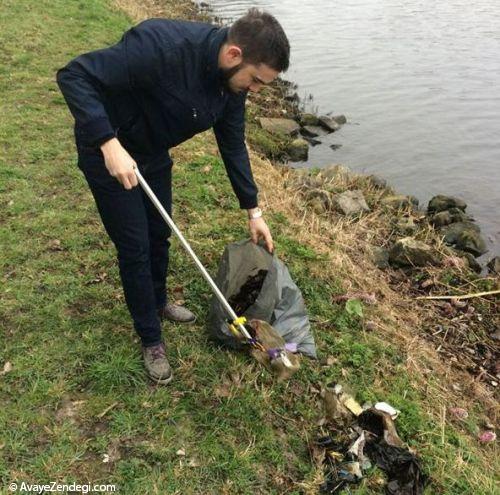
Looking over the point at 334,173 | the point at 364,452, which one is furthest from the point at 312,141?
the point at 364,452

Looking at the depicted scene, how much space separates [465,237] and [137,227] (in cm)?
652

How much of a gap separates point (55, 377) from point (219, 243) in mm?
2236

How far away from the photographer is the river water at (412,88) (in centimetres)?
1074

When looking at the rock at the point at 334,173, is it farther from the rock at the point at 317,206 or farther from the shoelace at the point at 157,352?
the shoelace at the point at 157,352

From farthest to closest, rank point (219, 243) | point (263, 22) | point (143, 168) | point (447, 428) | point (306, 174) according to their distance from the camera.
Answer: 1. point (306, 174)
2. point (219, 243)
3. point (447, 428)
4. point (143, 168)
5. point (263, 22)

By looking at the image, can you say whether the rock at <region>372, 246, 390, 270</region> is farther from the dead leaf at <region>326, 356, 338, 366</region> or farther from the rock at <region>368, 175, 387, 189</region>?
the dead leaf at <region>326, 356, 338, 366</region>

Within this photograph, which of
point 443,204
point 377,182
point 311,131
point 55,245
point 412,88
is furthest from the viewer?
point 412,88

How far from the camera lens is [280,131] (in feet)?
39.6

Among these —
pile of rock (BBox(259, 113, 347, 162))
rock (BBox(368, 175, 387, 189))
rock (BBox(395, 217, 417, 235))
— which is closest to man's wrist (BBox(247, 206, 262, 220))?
rock (BBox(395, 217, 417, 235))

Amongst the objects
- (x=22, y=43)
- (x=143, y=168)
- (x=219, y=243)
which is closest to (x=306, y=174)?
(x=219, y=243)

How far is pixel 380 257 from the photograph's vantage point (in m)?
7.00

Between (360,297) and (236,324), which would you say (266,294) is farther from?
(360,297)

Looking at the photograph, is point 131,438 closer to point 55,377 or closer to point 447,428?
point 55,377

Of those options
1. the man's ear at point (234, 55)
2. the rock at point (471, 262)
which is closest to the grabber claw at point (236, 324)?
the man's ear at point (234, 55)
